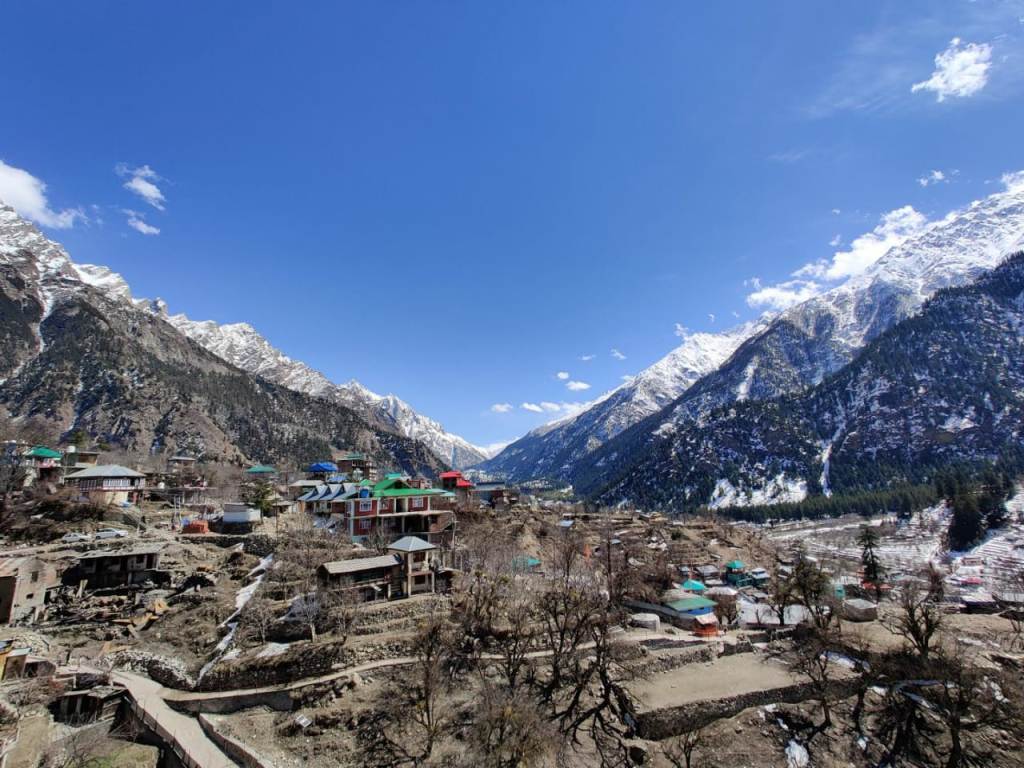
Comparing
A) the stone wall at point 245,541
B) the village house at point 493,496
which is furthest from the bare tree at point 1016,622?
the village house at point 493,496

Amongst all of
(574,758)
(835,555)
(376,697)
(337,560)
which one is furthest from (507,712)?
(835,555)

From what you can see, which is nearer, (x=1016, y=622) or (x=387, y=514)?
(x=1016, y=622)

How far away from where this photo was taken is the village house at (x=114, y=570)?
130ft

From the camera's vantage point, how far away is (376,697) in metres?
27.6

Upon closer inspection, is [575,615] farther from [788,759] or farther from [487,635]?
[788,759]

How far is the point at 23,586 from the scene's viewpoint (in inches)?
1414

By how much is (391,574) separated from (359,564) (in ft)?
9.02

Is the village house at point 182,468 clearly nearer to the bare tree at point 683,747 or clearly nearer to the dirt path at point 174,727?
the dirt path at point 174,727

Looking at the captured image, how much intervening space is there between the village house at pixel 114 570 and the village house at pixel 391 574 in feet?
54.1

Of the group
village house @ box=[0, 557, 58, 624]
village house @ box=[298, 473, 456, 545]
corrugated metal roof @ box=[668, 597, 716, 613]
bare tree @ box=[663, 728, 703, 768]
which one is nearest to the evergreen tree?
corrugated metal roof @ box=[668, 597, 716, 613]

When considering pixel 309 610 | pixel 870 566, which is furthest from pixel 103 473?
pixel 870 566

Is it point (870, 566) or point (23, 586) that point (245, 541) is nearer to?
point (23, 586)

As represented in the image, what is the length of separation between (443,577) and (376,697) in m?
12.3

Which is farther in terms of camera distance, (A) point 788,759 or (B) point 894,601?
(B) point 894,601
